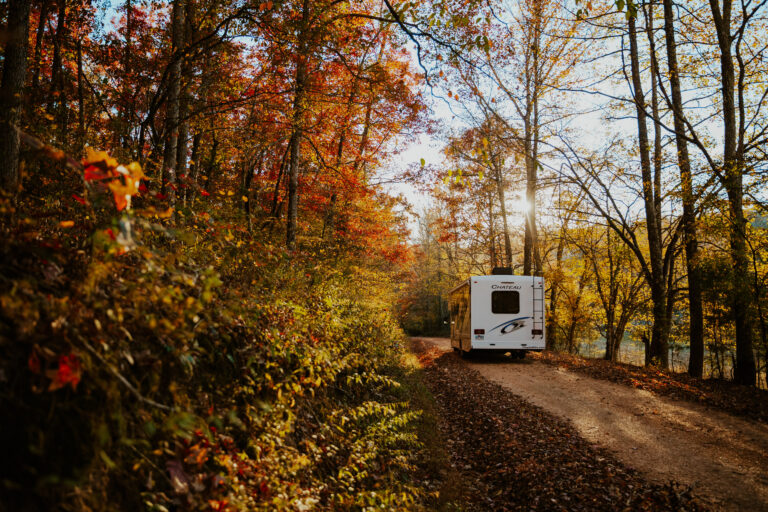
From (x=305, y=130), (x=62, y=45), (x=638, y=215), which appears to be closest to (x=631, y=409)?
(x=305, y=130)

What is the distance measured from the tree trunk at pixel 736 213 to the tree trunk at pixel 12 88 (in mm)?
11762

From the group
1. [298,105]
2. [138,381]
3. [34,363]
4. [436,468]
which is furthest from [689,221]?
[34,363]

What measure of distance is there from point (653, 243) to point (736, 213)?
3.49 meters

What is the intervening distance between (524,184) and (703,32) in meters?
8.85

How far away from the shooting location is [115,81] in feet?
27.8

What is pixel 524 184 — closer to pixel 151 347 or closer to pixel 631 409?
pixel 631 409

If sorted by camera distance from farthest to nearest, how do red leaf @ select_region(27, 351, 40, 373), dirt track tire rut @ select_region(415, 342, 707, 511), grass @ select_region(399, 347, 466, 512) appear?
grass @ select_region(399, 347, 466, 512) < dirt track tire rut @ select_region(415, 342, 707, 511) < red leaf @ select_region(27, 351, 40, 373)

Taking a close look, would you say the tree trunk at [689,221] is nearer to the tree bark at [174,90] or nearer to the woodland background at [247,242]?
the woodland background at [247,242]

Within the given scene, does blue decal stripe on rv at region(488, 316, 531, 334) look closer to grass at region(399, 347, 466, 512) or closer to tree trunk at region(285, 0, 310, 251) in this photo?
grass at region(399, 347, 466, 512)

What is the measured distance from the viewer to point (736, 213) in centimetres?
911

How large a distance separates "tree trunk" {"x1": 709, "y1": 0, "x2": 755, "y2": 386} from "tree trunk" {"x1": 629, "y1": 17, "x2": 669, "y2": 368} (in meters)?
2.04

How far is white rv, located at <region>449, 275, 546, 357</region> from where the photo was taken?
13.6 metres

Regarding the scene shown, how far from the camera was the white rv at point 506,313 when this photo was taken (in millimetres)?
13617

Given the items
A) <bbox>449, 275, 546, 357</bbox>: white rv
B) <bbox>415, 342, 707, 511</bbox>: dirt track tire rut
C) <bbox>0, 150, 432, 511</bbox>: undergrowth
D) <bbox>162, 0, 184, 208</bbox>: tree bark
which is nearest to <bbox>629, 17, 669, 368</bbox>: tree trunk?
<bbox>449, 275, 546, 357</bbox>: white rv
